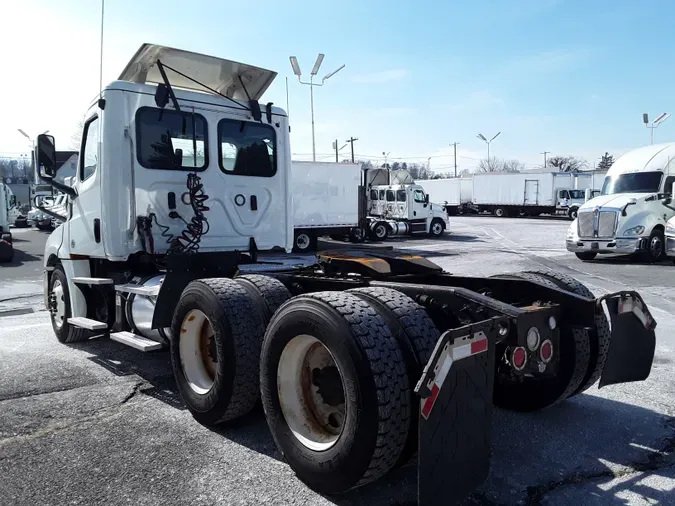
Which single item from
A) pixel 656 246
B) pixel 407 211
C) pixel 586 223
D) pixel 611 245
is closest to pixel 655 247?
pixel 656 246

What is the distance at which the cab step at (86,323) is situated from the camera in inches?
226

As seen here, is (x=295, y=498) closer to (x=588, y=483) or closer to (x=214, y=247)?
(x=588, y=483)

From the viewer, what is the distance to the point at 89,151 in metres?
5.90

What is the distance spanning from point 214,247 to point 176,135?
4.04 feet

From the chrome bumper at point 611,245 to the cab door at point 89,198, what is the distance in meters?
14.4

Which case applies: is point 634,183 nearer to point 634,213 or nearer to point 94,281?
point 634,213

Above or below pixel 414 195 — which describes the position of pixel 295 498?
below

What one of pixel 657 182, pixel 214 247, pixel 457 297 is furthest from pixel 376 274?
pixel 657 182

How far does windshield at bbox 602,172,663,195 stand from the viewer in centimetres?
1667

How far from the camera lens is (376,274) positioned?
14.6 feet

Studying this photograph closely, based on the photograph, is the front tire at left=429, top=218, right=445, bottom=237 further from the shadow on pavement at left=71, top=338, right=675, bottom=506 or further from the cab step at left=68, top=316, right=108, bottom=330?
the shadow on pavement at left=71, top=338, right=675, bottom=506

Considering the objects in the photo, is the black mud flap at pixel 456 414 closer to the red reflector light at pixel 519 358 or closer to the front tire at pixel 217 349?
the red reflector light at pixel 519 358

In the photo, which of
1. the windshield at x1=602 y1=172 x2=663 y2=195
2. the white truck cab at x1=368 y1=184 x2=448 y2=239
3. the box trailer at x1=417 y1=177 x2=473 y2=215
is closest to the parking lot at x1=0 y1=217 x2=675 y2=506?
the windshield at x1=602 y1=172 x2=663 y2=195

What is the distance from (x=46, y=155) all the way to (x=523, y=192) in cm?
4127
